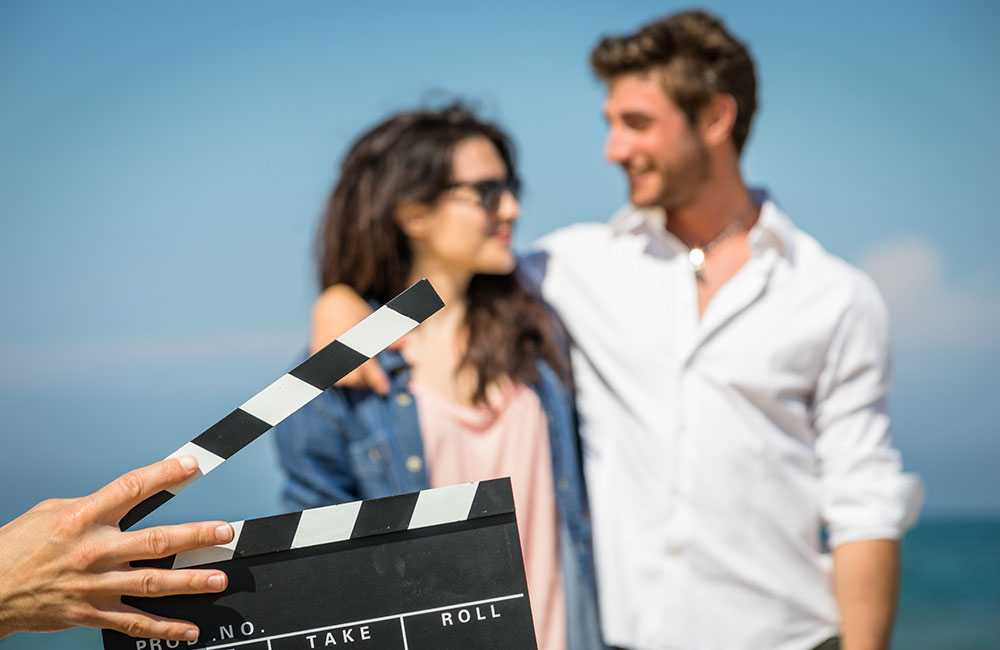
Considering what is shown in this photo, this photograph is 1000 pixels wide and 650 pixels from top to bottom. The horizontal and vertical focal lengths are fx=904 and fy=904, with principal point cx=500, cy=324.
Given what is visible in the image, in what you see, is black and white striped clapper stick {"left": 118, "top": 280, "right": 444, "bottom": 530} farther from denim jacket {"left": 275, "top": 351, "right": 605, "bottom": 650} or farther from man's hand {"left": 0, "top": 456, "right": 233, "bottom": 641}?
denim jacket {"left": 275, "top": 351, "right": 605, "bottom": 650}

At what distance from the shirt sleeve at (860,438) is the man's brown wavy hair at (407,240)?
2.24ft

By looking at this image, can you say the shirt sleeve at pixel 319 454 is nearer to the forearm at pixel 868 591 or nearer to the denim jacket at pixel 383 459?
the denim jacket at pixel 383 459

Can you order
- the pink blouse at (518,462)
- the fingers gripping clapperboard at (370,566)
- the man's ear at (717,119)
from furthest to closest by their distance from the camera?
the man's ear at (717,119) → the pink blouse at (518,462) → the fingers gripping clapperboard at (370,566)

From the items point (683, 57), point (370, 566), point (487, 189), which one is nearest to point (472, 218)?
point (487, 189)

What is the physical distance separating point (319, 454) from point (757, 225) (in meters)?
1.28

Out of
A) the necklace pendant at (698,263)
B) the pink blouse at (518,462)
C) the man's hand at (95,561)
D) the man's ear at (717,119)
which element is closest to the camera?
the man's hand at (95,561)

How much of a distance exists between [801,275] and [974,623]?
1246 centimetres

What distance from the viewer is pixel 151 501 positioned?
1.15m

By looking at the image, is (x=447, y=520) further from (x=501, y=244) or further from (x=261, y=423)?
(x=501, y=244)

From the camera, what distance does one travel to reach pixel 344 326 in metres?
2.12

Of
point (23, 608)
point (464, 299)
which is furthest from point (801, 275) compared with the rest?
point (23, 608)

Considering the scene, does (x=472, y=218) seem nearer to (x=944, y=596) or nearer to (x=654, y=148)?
(x=654, y=148)

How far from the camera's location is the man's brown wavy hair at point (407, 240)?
226 centimetres

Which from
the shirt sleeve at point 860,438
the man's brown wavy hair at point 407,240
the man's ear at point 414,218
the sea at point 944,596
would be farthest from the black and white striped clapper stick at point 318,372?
the sea at point 944,596
